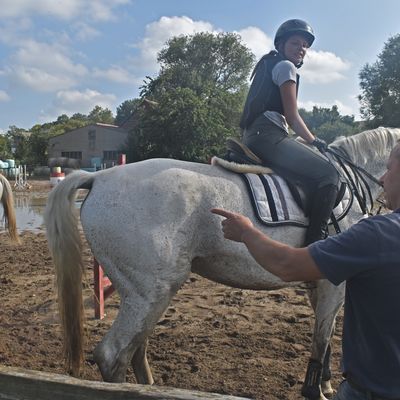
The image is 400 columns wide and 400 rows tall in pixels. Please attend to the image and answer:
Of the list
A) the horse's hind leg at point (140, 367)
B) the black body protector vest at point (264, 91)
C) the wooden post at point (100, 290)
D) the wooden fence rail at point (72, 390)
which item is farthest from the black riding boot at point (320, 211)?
the wooden post at point (100, 290)

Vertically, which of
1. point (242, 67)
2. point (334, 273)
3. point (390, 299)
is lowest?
point (390, 299)

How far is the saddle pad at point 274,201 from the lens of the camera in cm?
327

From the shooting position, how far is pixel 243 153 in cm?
361

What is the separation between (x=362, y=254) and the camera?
1.50m

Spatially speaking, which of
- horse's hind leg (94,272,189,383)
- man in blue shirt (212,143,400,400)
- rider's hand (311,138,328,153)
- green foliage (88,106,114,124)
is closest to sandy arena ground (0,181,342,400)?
horse's hind leg (94,272,189,383)

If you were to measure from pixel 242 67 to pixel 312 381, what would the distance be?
5369cm

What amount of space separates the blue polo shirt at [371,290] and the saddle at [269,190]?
1.58 metres

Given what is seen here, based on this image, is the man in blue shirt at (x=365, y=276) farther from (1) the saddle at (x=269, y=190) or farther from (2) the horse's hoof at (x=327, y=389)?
(2) the horse's hoof at (x=327, y=389)

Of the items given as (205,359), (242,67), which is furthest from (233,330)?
(242,67)

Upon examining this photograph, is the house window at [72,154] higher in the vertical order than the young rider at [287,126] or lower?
higher

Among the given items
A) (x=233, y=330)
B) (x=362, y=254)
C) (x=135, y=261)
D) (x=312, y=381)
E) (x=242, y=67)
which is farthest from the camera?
(x=242, y=67)

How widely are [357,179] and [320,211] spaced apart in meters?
0.76

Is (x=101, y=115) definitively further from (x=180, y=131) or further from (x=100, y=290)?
(x=100, y=290)

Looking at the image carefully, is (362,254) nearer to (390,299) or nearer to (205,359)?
(390,299)
